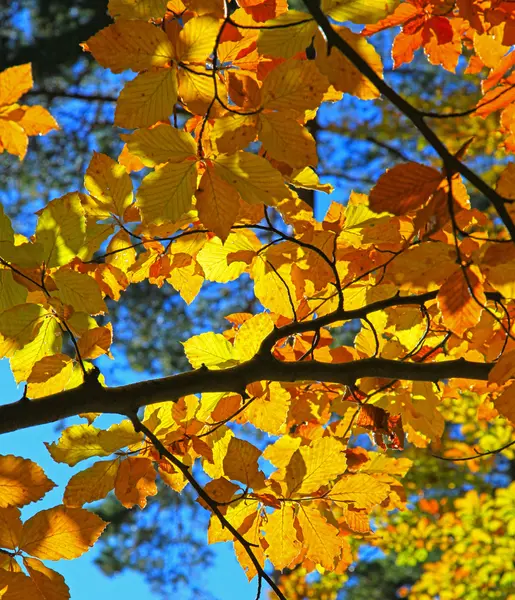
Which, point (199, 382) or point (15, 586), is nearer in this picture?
point (15, 586)

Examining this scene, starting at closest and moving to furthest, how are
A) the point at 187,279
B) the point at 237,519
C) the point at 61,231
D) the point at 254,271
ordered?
the point at 61,231 → the point at 237,519 → the point at 254,271 → the point at 187,279

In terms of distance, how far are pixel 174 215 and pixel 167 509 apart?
23.4ft

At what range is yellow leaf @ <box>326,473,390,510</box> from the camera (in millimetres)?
1260

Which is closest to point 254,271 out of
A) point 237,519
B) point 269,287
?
point 269,287

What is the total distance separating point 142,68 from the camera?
0.97 meters

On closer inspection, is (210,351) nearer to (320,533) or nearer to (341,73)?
(320,533)

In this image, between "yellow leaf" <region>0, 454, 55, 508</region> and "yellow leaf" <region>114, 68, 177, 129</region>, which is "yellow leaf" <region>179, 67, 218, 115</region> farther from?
"yellow leaf" <region>0, 454, 55, 508</region>

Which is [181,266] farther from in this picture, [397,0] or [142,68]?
[397,0]

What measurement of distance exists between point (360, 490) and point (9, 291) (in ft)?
2.47

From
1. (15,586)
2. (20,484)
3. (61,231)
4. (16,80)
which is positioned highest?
(16,80)

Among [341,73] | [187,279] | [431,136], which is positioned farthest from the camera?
[187,279]

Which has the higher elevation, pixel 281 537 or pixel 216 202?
pixel 216 202

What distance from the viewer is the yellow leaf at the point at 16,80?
3.57ft

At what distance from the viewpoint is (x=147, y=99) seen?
3.20ft
